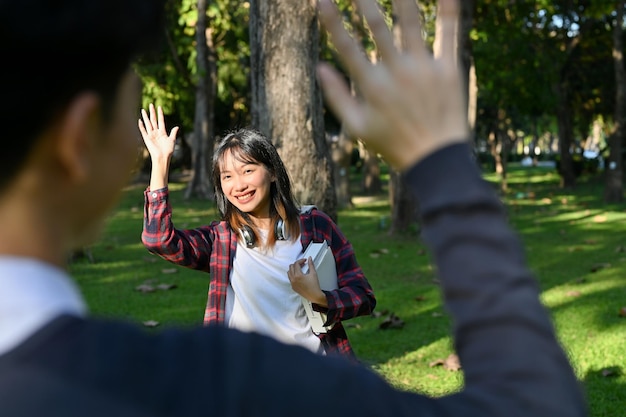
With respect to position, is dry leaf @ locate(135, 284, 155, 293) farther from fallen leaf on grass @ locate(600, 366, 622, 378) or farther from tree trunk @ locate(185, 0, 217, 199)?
tree trunk @ locate(185, 0, 217, 199)

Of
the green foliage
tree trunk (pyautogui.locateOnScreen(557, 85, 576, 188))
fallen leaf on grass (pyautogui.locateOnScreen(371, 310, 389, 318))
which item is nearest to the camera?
fallen leaf on grass (pyautogui.locateOnScreen(371, 310, 389, 318))

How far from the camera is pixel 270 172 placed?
413cm

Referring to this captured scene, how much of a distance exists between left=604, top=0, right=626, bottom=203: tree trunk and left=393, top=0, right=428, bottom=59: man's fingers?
62.9ft

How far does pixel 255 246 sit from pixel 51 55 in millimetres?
3119

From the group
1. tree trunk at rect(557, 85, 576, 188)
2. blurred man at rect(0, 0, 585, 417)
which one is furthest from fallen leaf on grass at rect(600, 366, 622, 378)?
tree trunk at rect(557, 85, 576, 188)

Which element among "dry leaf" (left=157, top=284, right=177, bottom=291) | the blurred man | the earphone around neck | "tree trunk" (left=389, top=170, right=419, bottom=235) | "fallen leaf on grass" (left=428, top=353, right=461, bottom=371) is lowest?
"fallen leaf on grass" (left=428, top=353, right=461, bottom=371)

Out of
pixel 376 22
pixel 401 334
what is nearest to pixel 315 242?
pixel 376 22

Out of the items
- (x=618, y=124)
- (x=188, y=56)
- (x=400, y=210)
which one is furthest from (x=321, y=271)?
(x=188, y=56)

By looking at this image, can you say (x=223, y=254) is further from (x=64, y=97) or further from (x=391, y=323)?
(x=391, y=323)

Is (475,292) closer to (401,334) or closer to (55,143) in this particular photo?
(55,143)

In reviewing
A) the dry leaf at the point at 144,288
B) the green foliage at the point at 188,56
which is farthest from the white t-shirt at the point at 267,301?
the green foliage at the point at 188,56

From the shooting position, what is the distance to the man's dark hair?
87 centimetres

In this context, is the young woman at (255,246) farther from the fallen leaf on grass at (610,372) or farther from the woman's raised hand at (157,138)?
the fallen leaf on grass at (610,372)

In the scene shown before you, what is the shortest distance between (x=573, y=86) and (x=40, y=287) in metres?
32.2
